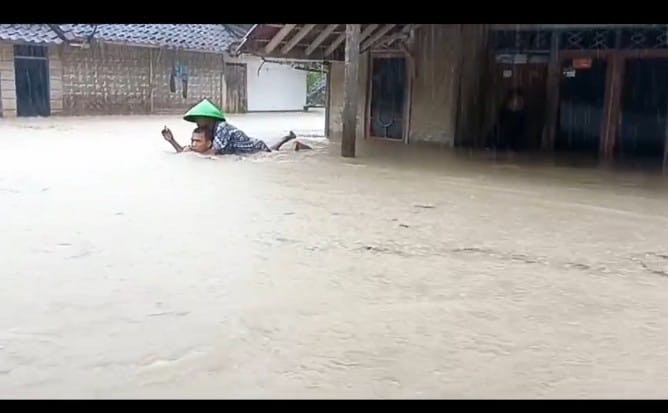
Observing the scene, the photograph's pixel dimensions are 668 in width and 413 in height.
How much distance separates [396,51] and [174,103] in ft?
35.5

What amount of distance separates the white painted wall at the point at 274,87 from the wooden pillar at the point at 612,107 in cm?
1499

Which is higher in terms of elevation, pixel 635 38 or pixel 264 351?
pixel 635 38

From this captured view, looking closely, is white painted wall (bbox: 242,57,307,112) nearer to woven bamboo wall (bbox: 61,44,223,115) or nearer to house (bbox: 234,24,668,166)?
woven bamboo wall (bbox: 61,44,223,115)

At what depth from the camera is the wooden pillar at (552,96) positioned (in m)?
11.7

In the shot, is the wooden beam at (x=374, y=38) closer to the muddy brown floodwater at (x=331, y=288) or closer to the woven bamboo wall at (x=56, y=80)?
the muddy brown floodwater at (x=331, y=288)

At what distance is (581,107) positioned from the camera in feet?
38.2

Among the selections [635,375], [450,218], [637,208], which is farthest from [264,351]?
[637,208]

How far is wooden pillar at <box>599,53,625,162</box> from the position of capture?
11.1m

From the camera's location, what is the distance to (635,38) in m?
10.9

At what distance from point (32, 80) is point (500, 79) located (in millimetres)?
12511

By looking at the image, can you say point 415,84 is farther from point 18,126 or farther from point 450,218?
point 18,126

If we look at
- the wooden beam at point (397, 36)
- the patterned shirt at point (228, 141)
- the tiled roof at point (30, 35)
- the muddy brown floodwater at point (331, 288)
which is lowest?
the muddy brown floodwater at point (331, 288)

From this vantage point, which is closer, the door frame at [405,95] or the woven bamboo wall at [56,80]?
the door frame at [405,95]

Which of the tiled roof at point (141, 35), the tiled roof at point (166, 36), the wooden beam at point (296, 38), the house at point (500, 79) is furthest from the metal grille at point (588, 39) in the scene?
the tiled roof at point (166, 36)
